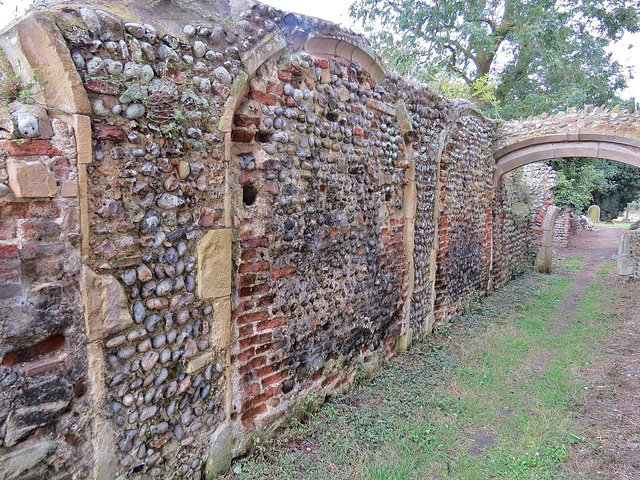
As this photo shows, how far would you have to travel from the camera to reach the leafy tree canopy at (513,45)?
12.8 meters

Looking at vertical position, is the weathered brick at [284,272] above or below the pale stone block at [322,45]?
below

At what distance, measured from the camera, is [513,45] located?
48.7 ft

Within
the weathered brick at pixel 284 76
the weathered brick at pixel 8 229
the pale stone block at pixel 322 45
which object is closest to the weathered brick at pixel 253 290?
the weathered brick at pixel 8 229

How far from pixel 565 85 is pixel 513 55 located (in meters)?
2.33

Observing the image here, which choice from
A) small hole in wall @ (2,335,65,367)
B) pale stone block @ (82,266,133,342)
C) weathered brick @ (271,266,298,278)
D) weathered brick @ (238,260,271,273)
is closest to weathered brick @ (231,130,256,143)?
weathered brick @ (238,260,271,273)

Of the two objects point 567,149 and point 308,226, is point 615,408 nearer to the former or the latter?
point 308,226

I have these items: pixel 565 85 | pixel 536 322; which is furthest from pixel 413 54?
pixel 536 322

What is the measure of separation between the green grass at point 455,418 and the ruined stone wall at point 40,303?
1234 mm

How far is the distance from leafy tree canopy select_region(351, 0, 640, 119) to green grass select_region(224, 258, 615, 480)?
9.17 metres

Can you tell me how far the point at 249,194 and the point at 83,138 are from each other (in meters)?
1.17

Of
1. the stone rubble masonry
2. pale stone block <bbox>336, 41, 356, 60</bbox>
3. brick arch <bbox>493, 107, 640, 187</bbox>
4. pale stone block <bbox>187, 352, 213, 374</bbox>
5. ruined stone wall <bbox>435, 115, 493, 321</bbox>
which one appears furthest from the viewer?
brick arch <bbox>493, 107, 640, 187</bbox>

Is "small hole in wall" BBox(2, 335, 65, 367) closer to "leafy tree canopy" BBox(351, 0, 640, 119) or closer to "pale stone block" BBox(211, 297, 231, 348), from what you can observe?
"pale stone block" BBox(211, 297, 231, 348)

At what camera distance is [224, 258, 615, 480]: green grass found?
9.22 feet

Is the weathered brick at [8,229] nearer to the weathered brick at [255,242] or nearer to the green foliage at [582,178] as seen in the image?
the weathered brick at [255,242]
